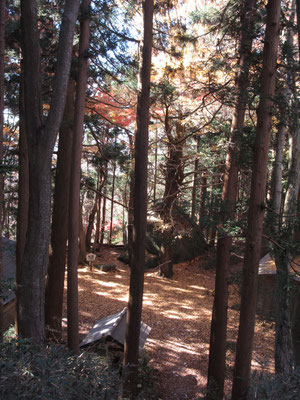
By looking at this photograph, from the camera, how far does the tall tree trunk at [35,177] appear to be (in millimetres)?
4727

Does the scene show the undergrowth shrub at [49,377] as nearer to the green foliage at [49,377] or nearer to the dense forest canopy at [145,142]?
the green foliage at [49,377]

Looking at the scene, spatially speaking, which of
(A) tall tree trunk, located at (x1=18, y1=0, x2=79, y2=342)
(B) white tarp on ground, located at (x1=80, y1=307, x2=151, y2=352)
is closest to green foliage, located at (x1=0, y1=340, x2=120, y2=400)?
(A) tall tree trunk, located at (x1=18, y1=0, x2=79, y2=342)

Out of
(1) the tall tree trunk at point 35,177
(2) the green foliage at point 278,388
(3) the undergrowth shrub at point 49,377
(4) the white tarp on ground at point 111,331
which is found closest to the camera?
(3) the undergrowth shrub at point 49,377

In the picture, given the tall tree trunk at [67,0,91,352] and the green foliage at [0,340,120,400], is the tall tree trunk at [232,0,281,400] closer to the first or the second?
the green foliage at [0,340,120,400]

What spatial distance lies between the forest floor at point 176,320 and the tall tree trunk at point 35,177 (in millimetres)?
4258

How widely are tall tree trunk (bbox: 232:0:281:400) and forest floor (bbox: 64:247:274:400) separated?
120cm

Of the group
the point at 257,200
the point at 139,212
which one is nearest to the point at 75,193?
the point at 139,212

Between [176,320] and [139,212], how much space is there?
6.02 m

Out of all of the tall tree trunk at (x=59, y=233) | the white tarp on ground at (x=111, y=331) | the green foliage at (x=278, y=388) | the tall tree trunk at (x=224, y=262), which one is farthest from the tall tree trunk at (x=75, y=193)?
the green foliage at (x=278, y=388)

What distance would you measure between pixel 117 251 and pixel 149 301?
9.18 metres

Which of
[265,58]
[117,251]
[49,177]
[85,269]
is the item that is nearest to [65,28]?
[49,177]

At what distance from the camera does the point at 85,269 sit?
16250mm

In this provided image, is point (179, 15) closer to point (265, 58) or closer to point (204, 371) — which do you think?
point (265, 58)

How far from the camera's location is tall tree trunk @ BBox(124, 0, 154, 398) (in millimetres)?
6496
